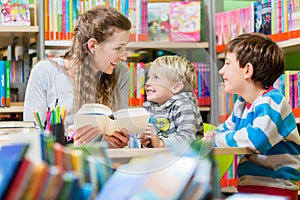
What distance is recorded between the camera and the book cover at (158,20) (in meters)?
3.60

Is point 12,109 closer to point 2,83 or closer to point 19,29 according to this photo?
point 2,83

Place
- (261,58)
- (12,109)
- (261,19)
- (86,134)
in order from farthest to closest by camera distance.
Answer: (261,19), (12,109), (261,58), (86,134)

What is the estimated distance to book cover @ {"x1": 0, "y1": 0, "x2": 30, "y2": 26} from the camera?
3311 millimetres

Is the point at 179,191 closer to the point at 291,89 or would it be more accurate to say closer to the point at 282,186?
the point at 282,186

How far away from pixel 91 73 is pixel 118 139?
22 centimetres

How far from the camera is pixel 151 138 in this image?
1598 mm

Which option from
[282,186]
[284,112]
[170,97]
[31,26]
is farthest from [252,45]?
[31,26]

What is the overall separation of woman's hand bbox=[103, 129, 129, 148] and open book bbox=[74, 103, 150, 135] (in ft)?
0.05

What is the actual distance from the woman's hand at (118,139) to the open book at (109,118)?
0.02m

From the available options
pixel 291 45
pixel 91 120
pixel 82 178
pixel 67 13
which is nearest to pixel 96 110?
pixel 91 120

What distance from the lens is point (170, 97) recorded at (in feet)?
4.69

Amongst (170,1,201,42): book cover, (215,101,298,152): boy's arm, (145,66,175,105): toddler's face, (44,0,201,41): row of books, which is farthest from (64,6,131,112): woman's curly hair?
(170,1,201,42): book cover

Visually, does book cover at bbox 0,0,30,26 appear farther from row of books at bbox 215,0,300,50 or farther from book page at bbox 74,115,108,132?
book page at bbox 74,115,108,132

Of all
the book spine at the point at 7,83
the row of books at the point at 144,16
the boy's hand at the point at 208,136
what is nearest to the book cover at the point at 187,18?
the row of books at the point at 144,16
